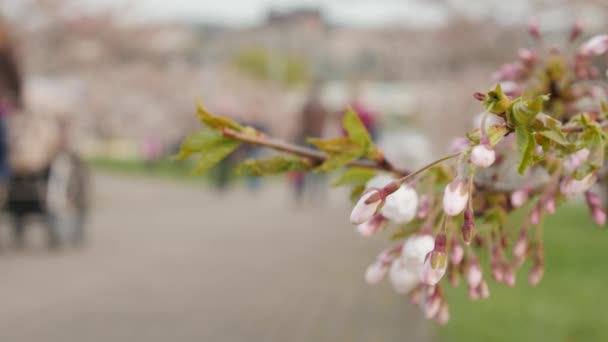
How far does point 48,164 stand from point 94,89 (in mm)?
25488

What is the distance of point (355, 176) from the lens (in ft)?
5.46

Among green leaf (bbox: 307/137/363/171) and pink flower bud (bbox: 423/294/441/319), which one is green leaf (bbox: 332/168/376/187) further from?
pink flower bud (bbox: 423/294/441/319)

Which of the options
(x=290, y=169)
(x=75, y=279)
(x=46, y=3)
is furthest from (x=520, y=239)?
(x=46, y=3)

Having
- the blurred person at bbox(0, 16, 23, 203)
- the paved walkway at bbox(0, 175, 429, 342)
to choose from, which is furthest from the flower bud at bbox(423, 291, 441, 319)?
the blurred person at bbox(0, 16, 23, 203)

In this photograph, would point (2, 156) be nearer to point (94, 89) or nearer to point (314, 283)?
point (314, 283)

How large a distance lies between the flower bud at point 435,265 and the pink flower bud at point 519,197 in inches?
16.3

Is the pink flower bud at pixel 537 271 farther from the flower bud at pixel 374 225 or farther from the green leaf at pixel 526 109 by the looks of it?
the green leaf at pixel 526 109

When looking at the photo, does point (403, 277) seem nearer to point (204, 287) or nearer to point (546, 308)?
point (546, 308)

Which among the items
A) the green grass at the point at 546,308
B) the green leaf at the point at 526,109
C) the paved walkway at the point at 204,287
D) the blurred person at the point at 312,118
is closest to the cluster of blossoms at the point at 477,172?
the green leaf at the point at 526,109

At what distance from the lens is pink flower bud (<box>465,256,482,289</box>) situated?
60.9 inches

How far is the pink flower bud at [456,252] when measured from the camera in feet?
4.82

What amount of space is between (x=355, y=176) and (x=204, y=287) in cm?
651

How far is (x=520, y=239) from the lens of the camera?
168 cm

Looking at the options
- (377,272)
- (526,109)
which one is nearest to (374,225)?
(377,272)
